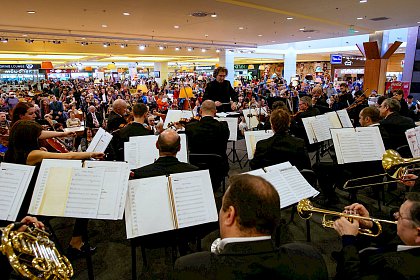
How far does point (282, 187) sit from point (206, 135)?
1703 millimetres

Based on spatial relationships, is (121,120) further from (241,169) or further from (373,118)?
(373,118)

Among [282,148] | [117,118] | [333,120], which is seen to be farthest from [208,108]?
[333,120]

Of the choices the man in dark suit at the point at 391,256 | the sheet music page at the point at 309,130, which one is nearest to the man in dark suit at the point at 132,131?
the sheet music page at the point at 309,130

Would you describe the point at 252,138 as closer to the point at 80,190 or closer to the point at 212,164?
the point at 212,164

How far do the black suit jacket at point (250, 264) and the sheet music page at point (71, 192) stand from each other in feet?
4.02

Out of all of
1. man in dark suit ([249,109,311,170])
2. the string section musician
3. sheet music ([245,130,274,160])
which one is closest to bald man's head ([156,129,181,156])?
man in dark suit ([249,109,311,170])

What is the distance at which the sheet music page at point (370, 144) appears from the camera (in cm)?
336

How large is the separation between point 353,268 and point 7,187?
91.8 inches

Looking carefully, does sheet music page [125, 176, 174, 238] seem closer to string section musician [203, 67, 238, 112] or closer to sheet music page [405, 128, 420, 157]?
sheet music page [405, 128, 420, 157]

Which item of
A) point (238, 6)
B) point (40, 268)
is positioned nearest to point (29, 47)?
point (238, 6)

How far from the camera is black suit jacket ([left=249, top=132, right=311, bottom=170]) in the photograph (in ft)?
10.5

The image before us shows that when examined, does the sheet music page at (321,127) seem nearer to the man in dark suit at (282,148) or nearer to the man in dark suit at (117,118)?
the man in dark suit at (282,148)

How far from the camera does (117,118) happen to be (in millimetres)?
5137

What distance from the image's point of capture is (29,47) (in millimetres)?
14570
